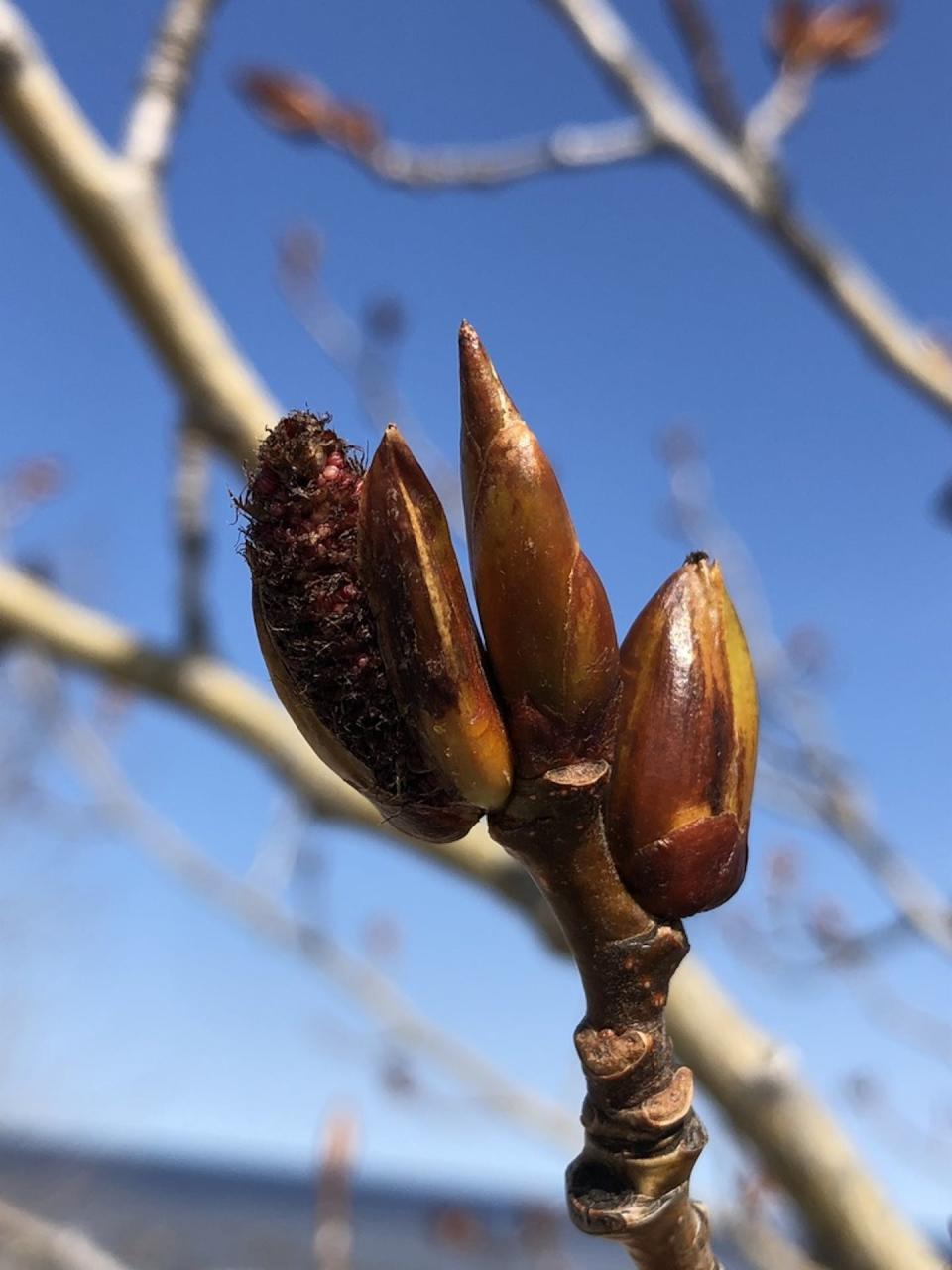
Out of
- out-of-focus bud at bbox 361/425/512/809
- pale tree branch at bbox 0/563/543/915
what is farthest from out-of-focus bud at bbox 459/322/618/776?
pale tree branch at bbox 0/563/543/915

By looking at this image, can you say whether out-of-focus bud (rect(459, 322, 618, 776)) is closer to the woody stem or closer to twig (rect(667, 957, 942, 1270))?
the woody stem

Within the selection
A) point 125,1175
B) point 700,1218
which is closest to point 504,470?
point 700,1218

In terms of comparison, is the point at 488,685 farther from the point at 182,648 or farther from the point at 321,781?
the point at 182,648

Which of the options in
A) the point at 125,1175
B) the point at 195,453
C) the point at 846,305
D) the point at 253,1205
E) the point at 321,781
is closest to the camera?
the point at 846,305

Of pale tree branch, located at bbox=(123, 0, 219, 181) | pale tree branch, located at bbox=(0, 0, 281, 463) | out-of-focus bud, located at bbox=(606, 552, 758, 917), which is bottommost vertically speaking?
out-of-focus bud, located at bbox=(606, 552, 758, 917)

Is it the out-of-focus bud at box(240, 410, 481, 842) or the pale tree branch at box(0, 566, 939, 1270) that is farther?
the pale tree branch at box(0, 566, 939, 1270)

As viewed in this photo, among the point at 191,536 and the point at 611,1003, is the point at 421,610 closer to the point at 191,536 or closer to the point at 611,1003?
the point at 611,1003

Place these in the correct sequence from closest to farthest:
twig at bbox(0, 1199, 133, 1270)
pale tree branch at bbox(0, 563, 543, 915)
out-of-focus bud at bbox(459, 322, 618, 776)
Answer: out-of-focus bud at bbox(459, 322, 618, 776) < pale tree branch at bbox(0, 563, 543, 915) < twig at bbox(0, 1199, 133, 1270)
